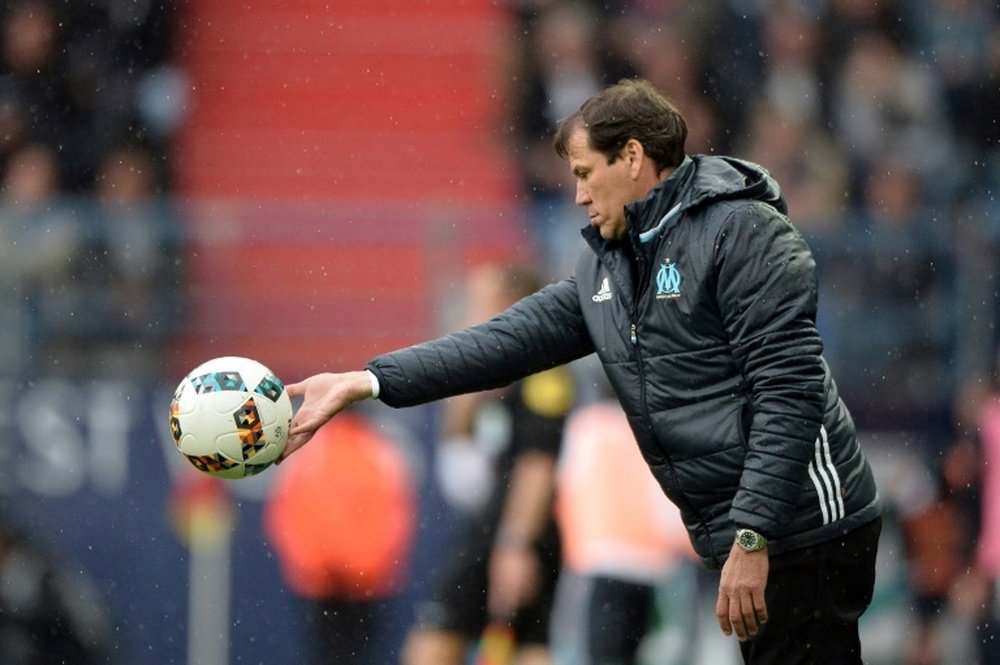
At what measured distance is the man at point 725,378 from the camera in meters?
→ 3.95

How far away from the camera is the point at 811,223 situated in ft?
28.8

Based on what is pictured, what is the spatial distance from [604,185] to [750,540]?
921 mm

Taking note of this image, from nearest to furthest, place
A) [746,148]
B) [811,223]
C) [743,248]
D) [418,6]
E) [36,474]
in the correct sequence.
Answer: [743,248], [36,474], [811,223], [746,148], [418,6]

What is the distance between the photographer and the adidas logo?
4.33 metres

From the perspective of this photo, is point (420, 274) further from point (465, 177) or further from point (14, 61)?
point (14, 61)

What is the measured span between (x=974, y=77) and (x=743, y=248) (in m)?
6.35

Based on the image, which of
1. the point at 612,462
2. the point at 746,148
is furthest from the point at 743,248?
the point at 746,148

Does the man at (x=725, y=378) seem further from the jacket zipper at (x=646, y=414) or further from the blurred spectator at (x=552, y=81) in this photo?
the blurred spectator at (x=552, y=81)

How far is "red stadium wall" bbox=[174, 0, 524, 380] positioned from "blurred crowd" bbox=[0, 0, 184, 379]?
27cm

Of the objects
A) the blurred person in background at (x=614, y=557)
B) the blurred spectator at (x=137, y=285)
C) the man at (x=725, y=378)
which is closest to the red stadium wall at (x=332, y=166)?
the blurred spectator at (x=137, y=285)

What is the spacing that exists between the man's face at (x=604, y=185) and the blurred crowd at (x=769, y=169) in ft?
13.0

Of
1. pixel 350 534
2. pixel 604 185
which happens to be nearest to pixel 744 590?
pixel 604 185

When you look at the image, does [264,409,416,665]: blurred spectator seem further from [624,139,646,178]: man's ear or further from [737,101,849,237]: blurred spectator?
[624,139,646,178]: man's ear

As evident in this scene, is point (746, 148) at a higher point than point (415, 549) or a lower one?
higher
